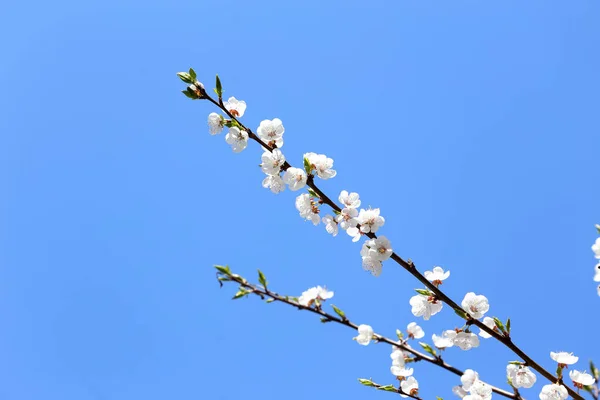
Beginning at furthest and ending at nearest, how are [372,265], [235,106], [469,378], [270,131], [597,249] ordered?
[235,106] < [270,131] < [372,265] < [469,378] < [597,249]

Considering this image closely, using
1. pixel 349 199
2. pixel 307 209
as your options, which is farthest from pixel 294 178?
pixel 349 199

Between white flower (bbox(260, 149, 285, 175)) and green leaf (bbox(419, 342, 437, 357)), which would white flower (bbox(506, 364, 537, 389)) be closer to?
green leaf (bbox(419, 342, 437, 357))

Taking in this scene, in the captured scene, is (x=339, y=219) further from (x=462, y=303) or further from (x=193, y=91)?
(x=193, y=91)

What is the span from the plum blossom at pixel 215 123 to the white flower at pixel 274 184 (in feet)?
2.14

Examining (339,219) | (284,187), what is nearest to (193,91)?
(284,187)

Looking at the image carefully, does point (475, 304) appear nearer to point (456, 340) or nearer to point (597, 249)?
point (456, 340)

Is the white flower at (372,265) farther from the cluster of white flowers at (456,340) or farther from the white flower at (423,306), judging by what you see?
the cluster of white flowers at (456,340)

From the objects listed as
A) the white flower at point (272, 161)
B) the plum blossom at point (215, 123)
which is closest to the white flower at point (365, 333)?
the white flower at point (272, 161)

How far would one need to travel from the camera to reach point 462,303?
3.71 meters

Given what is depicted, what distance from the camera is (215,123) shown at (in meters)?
4.12

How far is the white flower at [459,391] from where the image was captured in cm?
380

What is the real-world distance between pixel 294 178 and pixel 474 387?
2.21m

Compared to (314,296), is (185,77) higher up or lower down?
higher up

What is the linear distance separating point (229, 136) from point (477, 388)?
2959mm
